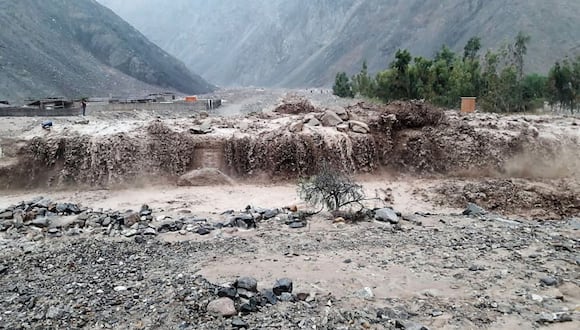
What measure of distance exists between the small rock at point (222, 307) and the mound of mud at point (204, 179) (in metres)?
7.99

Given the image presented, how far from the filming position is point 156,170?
44.2 ft

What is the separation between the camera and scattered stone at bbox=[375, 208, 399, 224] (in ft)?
29.1

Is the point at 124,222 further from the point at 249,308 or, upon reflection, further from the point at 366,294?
the point at 366,294

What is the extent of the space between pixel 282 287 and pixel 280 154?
8.15 meters

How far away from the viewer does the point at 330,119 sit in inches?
574

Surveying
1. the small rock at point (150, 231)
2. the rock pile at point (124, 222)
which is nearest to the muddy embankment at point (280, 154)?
the rock pile at point (124, 222)

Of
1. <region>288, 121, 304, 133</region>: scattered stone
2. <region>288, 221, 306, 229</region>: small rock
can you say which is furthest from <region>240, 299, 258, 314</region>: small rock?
→ <region>288, 121, 304, 133</region>: scattered stone

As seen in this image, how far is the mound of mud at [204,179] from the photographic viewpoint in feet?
43.5

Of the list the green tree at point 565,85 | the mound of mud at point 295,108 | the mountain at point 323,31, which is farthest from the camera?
the mountain at point 323,31

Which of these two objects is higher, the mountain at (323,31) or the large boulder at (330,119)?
the mountain at (323,31)

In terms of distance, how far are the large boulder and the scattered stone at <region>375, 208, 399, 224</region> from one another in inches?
223

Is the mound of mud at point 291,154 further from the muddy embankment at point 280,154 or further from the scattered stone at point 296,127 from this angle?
the scattered stone at point 296,127

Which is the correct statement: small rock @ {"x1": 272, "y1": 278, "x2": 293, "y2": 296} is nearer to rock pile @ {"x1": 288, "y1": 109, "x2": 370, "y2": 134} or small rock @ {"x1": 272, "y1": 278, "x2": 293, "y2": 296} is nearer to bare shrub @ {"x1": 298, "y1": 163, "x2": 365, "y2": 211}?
bare shrub @ {"x1": 298, "y1": 163, "x2": 365, "y2": 211}

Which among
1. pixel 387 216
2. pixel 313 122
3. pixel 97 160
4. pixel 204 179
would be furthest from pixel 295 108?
pixel 387 216
